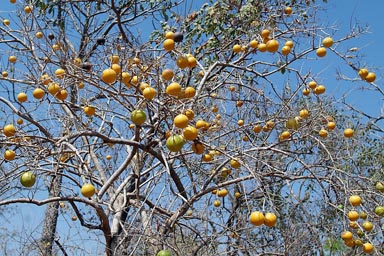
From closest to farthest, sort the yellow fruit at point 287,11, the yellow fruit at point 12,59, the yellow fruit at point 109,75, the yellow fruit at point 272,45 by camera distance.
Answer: the yellow fruit at point 109,75, the yellow fruit at point 272,45, the yellow fruit at point 12,59, the yellow fruit at point 287,11

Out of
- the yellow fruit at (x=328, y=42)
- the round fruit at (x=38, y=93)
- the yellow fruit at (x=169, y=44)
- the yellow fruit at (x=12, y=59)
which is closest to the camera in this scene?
the yellow fruit at (x=169, y=44)

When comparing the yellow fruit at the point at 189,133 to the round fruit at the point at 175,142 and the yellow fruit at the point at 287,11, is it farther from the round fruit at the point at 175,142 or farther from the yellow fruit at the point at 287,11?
the yellow fruit at the point at 287,11

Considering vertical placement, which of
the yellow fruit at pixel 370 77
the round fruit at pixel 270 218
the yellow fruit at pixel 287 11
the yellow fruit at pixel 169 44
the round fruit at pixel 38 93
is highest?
the yellow fruit at pixel 287 11

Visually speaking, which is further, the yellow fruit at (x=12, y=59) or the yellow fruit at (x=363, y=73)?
the yellow fruit at (x=12, y=59)

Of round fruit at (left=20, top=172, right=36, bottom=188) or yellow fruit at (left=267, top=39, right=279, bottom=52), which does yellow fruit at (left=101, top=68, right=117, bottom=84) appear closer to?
round fruit at (left=20, top=172, right=36, bottom=188)

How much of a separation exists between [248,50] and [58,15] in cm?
180

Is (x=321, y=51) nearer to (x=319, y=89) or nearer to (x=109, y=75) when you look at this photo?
(x=319, y=89)

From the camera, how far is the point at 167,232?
2.80 m

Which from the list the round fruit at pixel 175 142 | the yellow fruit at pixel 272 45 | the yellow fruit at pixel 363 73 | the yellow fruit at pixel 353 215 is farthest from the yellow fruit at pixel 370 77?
the round fruit at pixel 175 142

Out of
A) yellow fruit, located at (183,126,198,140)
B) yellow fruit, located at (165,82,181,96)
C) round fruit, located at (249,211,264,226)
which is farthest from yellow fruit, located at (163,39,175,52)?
round fruit, located at (249,211,264,226)

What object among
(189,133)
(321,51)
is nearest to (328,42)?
(321,51)

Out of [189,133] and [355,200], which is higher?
[189,133]

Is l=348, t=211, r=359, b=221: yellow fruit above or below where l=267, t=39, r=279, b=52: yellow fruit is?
below

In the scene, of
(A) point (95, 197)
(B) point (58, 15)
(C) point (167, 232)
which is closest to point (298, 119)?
(C) point (167, 232)
